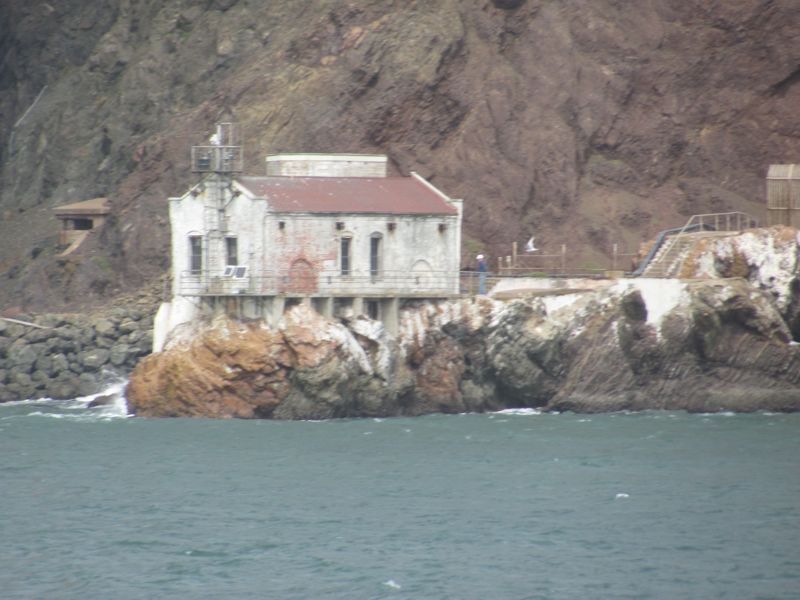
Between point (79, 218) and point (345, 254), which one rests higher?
point (79, 218)

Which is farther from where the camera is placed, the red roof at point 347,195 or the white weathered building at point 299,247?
the red roof at point 347,195

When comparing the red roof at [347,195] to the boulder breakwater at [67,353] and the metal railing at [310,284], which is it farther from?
the boulder breakwater at [67,353]

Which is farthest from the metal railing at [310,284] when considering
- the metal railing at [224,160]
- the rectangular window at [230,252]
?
the metal railing at [224,160]

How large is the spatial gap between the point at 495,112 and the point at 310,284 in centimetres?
1507

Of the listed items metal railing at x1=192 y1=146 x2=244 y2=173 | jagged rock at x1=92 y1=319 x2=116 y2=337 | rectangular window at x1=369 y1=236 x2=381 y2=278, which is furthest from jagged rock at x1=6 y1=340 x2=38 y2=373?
rectangular window at x1=369 y1=236 x2=381 y2=278

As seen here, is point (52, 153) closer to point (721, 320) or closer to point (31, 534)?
point (721, 320)

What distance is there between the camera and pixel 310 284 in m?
56.5

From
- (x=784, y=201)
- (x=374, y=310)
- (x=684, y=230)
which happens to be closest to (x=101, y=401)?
(x=374, y=310)

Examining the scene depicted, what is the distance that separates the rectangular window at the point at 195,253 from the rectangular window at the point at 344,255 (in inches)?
174

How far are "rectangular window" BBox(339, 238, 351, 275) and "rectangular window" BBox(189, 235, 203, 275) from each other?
4.42m

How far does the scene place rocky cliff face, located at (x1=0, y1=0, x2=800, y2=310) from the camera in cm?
6781

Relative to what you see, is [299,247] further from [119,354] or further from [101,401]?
[119,354]

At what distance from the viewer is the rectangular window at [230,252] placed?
5694 cm

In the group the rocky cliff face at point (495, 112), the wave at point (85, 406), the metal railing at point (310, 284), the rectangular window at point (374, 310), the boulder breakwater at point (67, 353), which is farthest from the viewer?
the rocky cliff face at point (495, 112)
